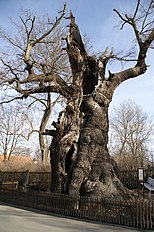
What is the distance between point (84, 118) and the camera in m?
17.7

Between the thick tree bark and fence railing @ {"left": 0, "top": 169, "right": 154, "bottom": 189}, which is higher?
the thick tree bark

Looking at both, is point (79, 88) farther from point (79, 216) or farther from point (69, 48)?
point (79, 216)

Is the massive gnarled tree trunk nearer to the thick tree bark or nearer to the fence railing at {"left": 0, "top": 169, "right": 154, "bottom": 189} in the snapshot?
the fence railing at {"left": 0, "top": 169, "right": 154, "bottom": 189}

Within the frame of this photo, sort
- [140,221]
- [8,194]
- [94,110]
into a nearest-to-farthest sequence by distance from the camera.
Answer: [140,221] → [94,110] → [8,194]

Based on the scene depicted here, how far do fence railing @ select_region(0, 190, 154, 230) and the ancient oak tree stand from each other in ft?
3.24

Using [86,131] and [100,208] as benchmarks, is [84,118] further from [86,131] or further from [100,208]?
[100,208]

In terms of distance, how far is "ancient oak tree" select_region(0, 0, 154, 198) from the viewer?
15484 millimetres

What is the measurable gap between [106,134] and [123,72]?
392 centimetres

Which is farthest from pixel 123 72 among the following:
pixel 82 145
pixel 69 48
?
pixel 82 145

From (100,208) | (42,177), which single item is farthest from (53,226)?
(42,177)

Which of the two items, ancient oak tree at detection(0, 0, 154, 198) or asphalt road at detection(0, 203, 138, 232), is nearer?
asphalt road at detection(0, 203, 138, 232)

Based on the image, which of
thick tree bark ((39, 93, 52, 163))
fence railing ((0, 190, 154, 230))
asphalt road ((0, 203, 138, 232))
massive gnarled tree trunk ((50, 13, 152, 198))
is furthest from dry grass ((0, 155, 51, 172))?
asphalt road ((0, 203, 138, 232))

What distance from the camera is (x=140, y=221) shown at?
11.0m

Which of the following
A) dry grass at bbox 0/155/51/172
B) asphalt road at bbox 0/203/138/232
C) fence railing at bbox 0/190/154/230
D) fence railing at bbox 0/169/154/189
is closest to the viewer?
asphalt road at bbox 0/203/138/232
